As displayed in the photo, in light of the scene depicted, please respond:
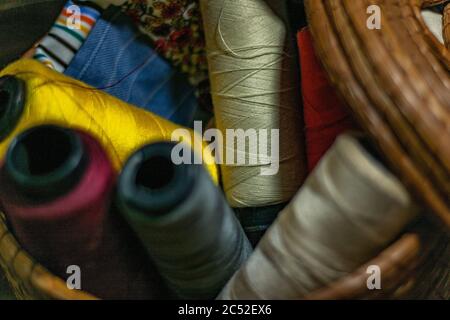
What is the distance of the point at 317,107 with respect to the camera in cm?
60

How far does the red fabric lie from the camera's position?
59 centimetres

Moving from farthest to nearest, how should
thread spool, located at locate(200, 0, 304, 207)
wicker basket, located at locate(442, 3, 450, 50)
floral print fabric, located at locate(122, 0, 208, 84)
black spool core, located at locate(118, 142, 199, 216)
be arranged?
floral print fabric, located at locate(122, 0, 208, 84) < thread spool, located at locate(200, 0, 304, 207) < wicker basket, located at locate(442, 3, 450, 50) < black spool core, located at locate(118, 142, 199, 216)

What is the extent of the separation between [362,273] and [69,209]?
0.80 feet

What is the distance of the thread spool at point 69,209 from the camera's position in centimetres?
41

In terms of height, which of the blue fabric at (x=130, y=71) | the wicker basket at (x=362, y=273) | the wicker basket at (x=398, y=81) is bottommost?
the wicker basket at (x=362, y=273)

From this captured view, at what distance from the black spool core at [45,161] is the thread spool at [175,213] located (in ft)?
0.13

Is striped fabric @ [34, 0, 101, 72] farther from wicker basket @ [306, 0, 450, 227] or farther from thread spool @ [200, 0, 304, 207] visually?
wicker basket @ [306, 0, 450, 227]

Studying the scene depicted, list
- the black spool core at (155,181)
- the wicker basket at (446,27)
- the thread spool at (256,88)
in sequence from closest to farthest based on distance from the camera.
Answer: the black spool core at (155,181) < the wicker basket at (446,27) < the thread spool at (256,88)

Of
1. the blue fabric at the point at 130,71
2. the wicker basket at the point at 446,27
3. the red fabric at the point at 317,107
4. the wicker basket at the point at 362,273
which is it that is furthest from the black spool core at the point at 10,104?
the wicker basket at the point at 446,27

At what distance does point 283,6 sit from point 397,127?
286mm

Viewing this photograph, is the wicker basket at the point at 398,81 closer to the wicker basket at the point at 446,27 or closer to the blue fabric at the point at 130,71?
the wicker basket at the point at 446,27

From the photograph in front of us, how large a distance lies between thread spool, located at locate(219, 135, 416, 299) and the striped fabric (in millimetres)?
418

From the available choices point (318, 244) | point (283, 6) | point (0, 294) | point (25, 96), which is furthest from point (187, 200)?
point (0, 294)

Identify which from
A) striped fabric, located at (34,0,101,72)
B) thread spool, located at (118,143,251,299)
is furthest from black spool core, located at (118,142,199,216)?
striped fabric, located at (34,0,101,72)
